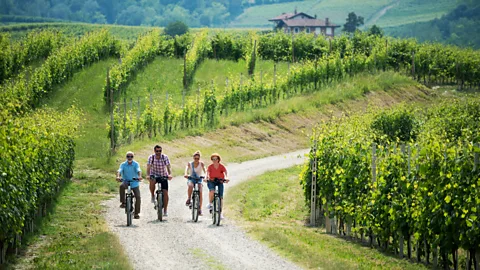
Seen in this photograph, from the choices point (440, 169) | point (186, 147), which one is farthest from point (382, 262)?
point (186, 147)

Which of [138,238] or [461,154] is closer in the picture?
[461,154]

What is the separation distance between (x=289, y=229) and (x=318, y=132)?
9.08m

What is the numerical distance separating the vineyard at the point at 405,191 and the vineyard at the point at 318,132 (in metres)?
0.03

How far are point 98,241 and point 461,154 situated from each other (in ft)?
26.5

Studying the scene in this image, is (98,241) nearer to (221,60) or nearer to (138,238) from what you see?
(138,238)

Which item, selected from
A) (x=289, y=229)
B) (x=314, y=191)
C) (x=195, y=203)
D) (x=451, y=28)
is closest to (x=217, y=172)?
(x=195, y=203)

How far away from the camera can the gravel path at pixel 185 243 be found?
16938 mm

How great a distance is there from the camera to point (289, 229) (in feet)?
70.9

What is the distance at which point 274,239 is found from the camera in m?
19.2

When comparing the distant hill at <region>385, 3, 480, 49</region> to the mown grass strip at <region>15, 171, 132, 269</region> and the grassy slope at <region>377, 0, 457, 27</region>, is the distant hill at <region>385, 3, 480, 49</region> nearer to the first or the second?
the grassy slope at <region>377, 0, 457, 27</region>

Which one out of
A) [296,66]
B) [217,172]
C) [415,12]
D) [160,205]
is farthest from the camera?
[415,12]

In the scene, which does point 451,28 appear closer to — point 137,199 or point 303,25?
point 303,25

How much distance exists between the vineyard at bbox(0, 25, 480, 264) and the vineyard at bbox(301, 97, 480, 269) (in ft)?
0.11

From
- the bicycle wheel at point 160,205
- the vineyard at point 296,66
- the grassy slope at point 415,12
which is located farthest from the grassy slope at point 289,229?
the grassy slope at point 415,12
